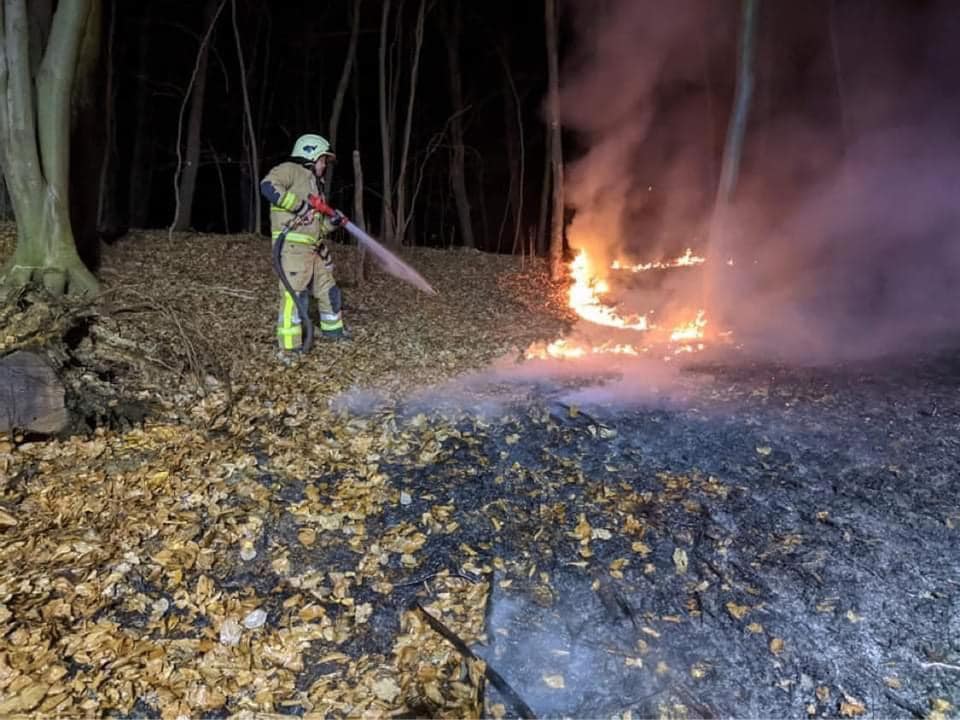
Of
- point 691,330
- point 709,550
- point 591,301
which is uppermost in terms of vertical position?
point 591,301

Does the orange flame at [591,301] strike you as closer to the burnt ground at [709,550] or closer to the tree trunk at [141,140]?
the burnt ground at [709,550]

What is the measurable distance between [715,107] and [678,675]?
43.6ft

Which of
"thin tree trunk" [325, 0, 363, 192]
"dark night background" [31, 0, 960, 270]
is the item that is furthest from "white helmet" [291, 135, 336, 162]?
"thin tree trunk" [325, 0, 363, 192]

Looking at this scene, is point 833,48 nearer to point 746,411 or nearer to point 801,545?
point 746,411

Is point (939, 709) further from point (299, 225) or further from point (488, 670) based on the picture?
point (299, 225)

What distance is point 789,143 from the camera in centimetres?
1262

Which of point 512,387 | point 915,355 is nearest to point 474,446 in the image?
point 512,387

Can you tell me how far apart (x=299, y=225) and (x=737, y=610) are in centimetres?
543

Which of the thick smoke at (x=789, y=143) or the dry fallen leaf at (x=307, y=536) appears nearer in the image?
the dry fallen leaf at (x=307, y=536)

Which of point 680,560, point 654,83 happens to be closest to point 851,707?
point 680,560

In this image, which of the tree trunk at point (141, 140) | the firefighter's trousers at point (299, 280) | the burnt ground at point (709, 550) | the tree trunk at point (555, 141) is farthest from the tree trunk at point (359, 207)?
the tree trunk at point (141, 140)

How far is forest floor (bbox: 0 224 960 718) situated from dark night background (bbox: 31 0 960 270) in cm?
421

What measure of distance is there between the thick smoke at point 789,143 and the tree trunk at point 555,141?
0.97 m

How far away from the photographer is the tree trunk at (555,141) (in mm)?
11234
